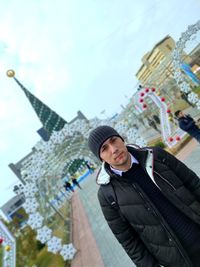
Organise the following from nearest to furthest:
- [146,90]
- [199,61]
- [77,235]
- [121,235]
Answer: [121,235] < [77,235] < [146,90] < [199,61]

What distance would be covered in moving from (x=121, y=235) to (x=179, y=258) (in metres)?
0.44

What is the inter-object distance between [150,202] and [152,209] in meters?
0.05

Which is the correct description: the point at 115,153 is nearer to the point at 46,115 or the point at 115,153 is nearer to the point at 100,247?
the point at 100,247

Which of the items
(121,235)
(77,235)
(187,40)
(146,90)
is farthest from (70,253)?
(187,40)

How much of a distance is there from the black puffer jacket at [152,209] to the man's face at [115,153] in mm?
103

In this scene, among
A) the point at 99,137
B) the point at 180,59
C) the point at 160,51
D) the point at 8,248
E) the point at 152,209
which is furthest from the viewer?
the point at 160,51

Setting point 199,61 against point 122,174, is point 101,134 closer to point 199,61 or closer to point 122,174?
point 122,174

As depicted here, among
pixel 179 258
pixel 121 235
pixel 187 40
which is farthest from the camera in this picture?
pixel 187 40

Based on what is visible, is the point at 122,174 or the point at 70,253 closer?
the point at 122,174

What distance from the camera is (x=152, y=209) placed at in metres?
1.80

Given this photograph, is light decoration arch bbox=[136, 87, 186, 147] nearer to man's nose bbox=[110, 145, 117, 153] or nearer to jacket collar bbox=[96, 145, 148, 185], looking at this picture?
jacket collar bbox=[96, 145, 148, 185]

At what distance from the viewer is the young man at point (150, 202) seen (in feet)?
5.93

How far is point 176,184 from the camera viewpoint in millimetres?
1899

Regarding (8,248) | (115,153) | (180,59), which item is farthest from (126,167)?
(180,59)
